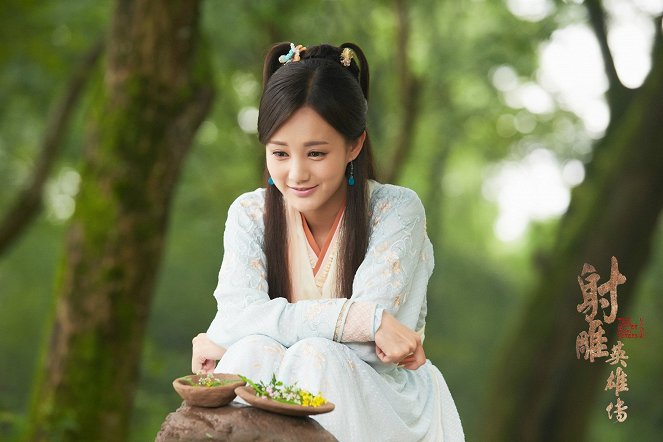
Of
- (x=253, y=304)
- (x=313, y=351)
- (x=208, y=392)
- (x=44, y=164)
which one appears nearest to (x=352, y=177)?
(x=253, y=304)

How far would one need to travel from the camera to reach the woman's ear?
2.93 m

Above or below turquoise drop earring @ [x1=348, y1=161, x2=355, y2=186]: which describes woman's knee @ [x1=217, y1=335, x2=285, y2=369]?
below

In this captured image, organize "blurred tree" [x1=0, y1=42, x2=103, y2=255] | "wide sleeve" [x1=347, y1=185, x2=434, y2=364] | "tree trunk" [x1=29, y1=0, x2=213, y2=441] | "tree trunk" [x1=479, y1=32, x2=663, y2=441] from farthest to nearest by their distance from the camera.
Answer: "blurred tree" [x1=0, y1=42, x2=103, y2=255], "tree trunk" [x1=479, y1=32, x2=663, y2=441], "tree trunk" [x1=29, y1=0, x2=213, y2=441], "wide sleeve" [x1=347, y1=185, x2=434, y2=364]

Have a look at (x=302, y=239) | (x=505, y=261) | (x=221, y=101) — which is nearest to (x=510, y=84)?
(x=221, y=101)

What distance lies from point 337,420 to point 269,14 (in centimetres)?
571

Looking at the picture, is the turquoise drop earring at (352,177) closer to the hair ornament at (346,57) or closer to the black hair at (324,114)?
the black hair at (324,114)

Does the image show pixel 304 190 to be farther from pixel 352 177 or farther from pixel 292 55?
pixel 292 55

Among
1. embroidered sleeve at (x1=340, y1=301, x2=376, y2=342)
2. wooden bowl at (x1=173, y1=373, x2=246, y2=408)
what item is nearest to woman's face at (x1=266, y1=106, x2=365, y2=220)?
embroidered sleeve at (x1=340, y1=301, x2=376, y2=342)

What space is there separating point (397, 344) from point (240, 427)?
1.58ft

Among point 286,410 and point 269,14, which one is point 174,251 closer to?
point 269,14

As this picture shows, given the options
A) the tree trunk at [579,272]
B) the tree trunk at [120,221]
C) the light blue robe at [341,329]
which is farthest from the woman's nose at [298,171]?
the tree trunk at [579,272]

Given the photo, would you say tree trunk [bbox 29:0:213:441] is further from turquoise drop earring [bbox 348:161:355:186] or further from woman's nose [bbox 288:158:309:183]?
woman's nose [bbox 288:158:309:183]

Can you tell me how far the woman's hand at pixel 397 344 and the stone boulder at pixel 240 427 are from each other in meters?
0.29

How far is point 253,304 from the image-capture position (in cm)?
276
